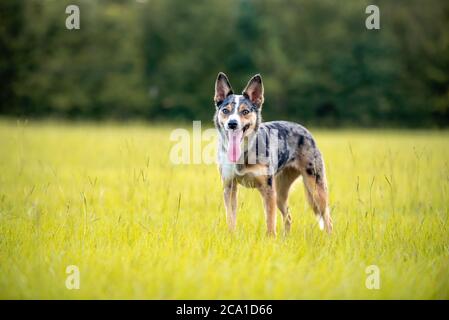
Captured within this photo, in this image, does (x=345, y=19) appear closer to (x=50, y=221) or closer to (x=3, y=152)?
(x=3, y=152)

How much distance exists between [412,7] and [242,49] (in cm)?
1633

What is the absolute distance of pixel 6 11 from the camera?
39938mm

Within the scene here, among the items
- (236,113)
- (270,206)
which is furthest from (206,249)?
(236,113)

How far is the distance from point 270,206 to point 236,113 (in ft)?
4.12

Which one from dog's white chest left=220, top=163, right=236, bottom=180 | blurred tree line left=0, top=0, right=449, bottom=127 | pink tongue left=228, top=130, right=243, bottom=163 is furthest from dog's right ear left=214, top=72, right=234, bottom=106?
blurred tree line left=0, top=0, right=449, bottom=127

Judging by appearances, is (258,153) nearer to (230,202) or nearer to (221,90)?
(230,202)

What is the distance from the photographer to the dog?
5.95 metres

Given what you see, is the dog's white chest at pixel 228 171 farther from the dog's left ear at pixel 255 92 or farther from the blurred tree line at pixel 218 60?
the blurred tree line at pixel 218 60

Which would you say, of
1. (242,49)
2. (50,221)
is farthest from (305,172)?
(242,49)

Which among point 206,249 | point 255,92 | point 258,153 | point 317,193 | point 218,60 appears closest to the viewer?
point 206,249

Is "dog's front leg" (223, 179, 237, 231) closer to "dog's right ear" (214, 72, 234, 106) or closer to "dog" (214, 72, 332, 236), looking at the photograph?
"dog" (214, 72, 332, 236)

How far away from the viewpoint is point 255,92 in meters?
6.30

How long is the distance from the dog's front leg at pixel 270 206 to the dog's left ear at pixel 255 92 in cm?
115
